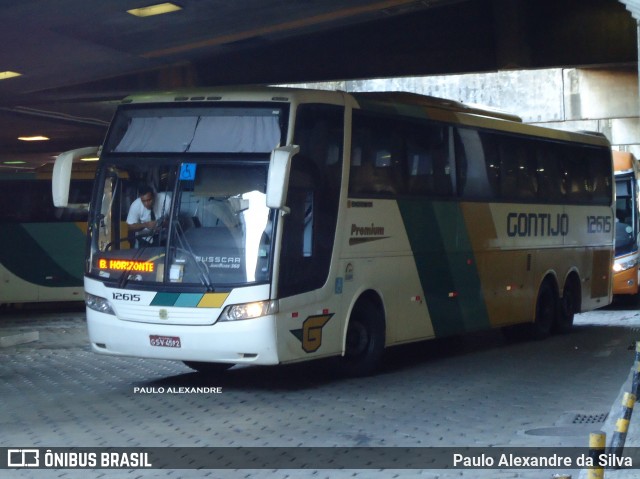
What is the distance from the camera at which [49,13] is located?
16.8 m

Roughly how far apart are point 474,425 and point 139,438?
2.97 m

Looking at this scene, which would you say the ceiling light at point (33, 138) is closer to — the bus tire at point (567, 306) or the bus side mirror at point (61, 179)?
the bus tire at point (567, 306)

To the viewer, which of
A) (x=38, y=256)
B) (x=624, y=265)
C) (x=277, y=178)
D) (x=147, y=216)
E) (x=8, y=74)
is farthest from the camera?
(x=624, y=265)

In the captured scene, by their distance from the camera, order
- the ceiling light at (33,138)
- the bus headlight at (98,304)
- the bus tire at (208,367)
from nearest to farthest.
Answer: the bus headlight at (98,304) < the bus tire at (208,367) < the ceiling light at (33,138)

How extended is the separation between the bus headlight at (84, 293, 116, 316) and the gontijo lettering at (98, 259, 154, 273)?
0.36 meters

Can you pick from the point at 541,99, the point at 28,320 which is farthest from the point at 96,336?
the point at 541,99

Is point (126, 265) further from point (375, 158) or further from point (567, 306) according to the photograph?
point (567, 306)

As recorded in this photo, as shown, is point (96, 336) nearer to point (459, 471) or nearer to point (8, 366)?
point (8, 366)

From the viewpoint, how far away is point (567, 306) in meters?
19.8

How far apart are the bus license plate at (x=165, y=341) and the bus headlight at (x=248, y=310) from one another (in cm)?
54

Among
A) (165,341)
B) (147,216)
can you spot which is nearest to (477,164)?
(147,216)

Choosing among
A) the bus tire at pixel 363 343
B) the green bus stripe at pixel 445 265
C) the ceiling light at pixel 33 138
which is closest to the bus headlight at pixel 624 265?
the green bus stripe at pixel 445 265

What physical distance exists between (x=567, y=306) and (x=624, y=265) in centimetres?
757

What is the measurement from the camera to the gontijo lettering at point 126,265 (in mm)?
12320
